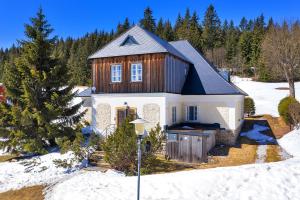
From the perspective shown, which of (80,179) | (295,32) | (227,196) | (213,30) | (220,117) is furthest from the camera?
(213,30)

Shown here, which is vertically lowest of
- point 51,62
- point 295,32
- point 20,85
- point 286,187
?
point 286,187

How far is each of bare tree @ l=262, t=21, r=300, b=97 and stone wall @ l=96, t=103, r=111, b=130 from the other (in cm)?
2786

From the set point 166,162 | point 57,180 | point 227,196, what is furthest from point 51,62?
point 227,196

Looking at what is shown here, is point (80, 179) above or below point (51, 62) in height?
below

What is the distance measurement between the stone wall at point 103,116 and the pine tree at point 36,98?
5.63ft

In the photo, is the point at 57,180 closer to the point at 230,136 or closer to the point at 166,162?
the point at 166,162

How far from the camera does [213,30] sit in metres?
83.0

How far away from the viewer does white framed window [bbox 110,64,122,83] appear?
73.0 ft

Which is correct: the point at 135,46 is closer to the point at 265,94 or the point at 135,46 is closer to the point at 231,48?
the point at 265,94

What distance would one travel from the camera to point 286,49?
38438mm

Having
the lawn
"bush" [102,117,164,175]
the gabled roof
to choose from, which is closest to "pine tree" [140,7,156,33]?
the gabled roof

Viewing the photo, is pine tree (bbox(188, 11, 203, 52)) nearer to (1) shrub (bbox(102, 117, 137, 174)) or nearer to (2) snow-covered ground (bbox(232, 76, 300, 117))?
(2) snow-covered ground (bbox(232, 76, 300, 117))

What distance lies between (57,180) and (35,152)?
6.28 metres

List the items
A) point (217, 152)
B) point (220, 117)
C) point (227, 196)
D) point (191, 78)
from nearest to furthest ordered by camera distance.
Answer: point (227, 196)
point (217, 152)
point (220, 117)
point (191, 78)
